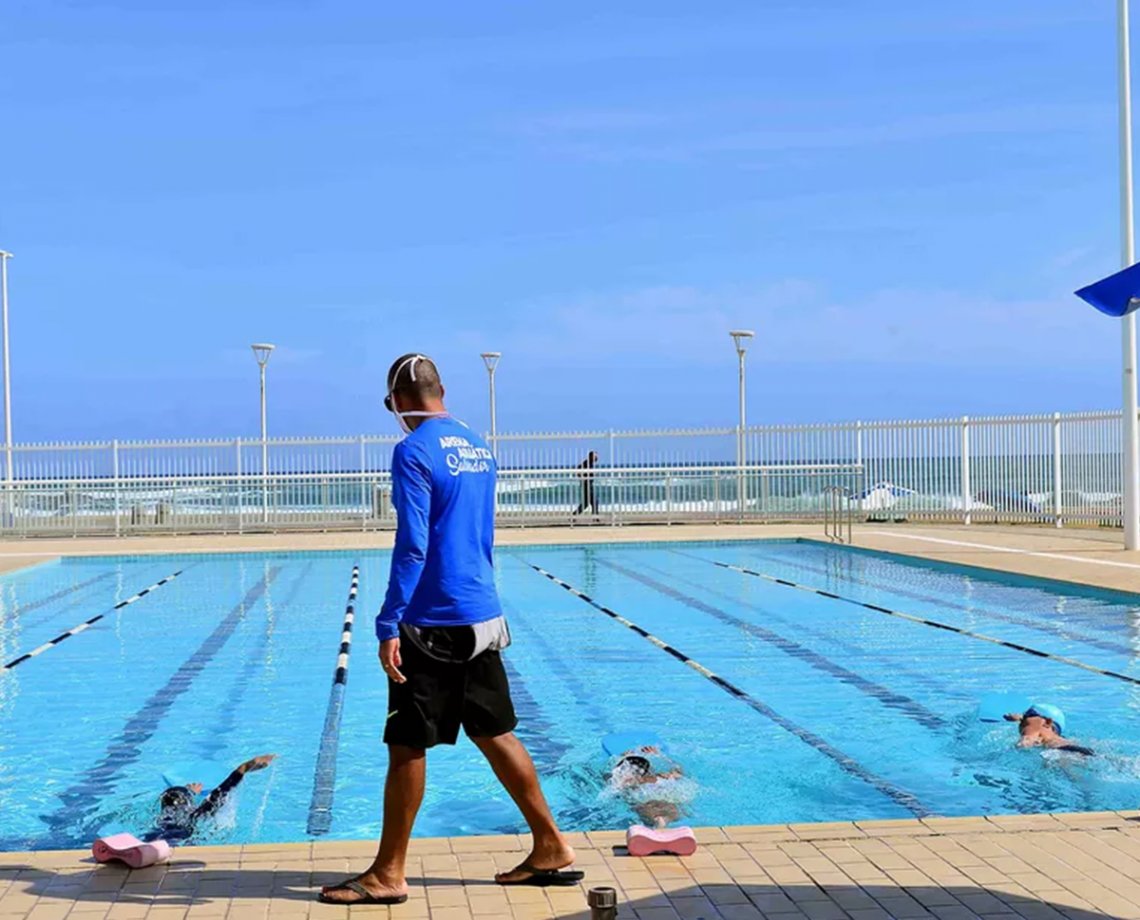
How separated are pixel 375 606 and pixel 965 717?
7.48 m

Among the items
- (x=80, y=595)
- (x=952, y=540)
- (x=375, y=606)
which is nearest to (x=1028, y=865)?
(x=375, y=606)

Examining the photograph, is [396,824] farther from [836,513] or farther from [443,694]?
[836,513]

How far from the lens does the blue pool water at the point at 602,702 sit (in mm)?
6348

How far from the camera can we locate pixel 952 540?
2045 centimetres

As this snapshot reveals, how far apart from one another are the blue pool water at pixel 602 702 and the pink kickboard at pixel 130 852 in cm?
119

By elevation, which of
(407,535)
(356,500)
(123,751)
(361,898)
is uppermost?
(407,535)

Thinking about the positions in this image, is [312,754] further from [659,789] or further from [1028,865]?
[1028,865]

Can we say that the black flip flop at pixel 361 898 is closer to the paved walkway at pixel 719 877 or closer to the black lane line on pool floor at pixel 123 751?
the paved walkway at pixel 719 877

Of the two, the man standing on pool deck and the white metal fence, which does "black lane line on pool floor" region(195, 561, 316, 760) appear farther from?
the white metal fence

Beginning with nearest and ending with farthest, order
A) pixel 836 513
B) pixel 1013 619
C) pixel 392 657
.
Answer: pixel 392 657
pixel 1013 619
pixel 836 513

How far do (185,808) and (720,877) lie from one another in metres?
2.65

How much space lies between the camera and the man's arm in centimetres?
421

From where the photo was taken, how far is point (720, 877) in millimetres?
4414

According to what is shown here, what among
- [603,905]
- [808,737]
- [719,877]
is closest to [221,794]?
[719,877]
